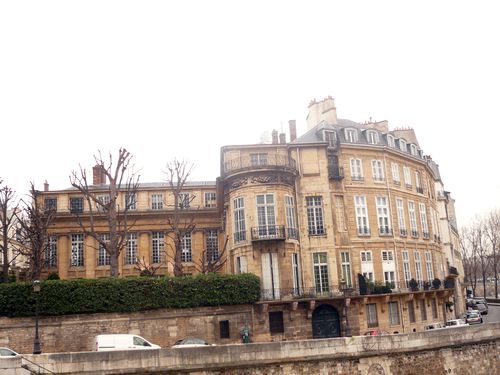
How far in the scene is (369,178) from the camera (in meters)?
35.8

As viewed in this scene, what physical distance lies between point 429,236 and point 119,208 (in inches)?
982

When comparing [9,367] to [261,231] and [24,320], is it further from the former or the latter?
[261,231]

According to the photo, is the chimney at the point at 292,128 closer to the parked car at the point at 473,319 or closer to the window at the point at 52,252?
the parked car at the point at 473,319

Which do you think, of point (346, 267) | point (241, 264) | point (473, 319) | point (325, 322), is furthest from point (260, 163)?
point (473, 319)

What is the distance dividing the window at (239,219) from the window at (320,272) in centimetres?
503

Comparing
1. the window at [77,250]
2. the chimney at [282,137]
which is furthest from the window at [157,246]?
the chimney at [282,137]

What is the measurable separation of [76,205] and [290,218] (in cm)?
1987

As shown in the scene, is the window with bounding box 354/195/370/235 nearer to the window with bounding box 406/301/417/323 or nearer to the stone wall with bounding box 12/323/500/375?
the window with bounding box 406/301/417/323

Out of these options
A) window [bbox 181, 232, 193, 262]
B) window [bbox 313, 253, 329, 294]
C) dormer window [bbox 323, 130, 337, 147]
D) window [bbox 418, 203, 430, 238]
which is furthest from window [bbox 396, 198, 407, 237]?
window [bbox 181, 232, 193, 262]

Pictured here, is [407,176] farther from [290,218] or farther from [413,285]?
[290,218]

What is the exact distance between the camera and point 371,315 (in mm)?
32281

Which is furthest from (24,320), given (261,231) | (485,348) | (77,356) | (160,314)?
(485,348)

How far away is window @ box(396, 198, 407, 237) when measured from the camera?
36672mm

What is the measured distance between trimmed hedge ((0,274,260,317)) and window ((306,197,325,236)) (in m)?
5.91
